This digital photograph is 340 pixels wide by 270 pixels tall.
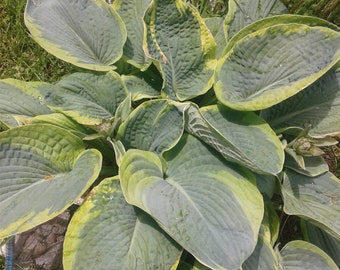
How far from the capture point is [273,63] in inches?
56.6

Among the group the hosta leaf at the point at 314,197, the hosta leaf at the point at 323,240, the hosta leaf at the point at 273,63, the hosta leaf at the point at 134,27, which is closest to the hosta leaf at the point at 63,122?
the hosta leaf at the point at 134,27

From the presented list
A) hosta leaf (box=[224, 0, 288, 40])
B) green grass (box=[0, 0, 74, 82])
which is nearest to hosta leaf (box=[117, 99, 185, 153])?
hosta leaf (box=[224, 0, 288, 40])

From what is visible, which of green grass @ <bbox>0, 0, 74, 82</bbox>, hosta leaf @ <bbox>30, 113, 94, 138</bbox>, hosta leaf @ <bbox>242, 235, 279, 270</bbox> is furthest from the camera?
green grass @ <bbox>0, 0, 74, 82</bbox>

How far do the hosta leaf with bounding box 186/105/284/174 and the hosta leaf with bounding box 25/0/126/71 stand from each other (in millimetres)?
362

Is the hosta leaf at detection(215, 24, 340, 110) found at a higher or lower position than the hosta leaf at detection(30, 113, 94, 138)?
higher

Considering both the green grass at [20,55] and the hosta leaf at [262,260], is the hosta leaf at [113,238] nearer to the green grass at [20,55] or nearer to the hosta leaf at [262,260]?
the hosta leaf at [262,260]

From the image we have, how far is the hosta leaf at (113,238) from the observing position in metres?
1.27

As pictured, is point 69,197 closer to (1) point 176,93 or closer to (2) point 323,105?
(1) point 176,93

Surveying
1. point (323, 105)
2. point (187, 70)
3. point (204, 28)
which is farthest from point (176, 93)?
point (323, 105)

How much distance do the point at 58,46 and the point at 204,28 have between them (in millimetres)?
463

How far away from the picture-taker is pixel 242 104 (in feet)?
4.58

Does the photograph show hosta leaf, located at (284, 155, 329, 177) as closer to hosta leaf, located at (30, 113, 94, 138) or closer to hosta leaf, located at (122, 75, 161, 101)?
hosta leaf, located at (122, 75, 161, 101)

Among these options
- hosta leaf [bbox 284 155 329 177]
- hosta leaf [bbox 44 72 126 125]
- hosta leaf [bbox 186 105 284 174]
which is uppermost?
hosta leaf [bbox 186 105 284 174]

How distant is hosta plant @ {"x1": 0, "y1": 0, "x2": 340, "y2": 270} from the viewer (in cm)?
129
